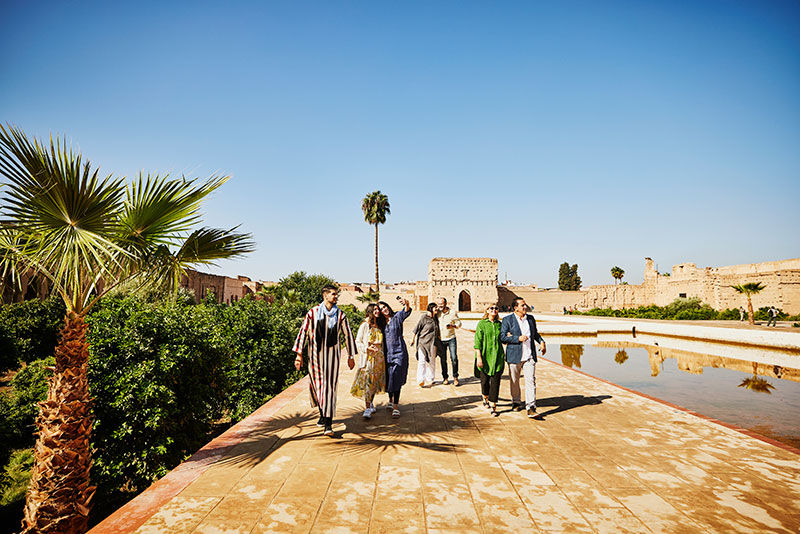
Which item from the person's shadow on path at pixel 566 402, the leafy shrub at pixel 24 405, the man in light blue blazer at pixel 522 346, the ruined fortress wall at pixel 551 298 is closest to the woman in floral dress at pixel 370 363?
the man in light blue blazer at pixel 522 346

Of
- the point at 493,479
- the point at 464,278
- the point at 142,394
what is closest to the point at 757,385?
the point at 493,479

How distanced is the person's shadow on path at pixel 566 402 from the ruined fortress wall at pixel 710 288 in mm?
32073

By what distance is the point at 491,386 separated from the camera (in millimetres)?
5469

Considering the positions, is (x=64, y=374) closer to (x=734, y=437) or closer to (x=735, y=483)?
(x=735, y=483)

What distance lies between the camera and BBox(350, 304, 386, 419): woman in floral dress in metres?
5.12

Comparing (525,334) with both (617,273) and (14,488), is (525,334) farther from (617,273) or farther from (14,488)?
(617,273)

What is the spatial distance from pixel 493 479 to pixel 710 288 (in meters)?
39.4

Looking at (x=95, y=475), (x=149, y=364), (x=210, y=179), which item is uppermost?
(x=210, y=179)

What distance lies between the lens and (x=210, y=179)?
3691 millimetres

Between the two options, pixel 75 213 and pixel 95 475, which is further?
pixel 95 475

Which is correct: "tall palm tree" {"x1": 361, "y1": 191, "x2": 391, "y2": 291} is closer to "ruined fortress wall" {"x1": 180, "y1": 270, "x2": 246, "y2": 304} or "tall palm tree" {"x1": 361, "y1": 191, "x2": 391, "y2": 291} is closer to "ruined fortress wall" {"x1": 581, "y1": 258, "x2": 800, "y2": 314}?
A: "ruined fortress wall" {"x1": 180, "y1": 270, "x2": 246, "y2": 304}

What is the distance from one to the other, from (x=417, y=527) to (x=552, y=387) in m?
5.20

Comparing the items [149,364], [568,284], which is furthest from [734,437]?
[568,284]

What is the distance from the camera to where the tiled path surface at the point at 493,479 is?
2.66m
